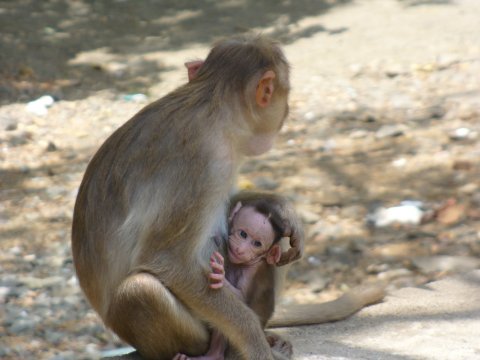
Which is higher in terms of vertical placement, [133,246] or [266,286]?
[133,246]

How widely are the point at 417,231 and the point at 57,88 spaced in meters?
4.93

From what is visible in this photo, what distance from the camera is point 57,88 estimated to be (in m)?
9.94

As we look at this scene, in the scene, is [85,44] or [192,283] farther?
[85,44]

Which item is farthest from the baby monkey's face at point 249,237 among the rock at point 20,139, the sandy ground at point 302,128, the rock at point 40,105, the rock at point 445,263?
the rock at point 40,105

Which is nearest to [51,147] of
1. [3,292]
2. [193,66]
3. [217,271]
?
[3,292]

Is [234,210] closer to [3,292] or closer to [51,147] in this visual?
[3,292]

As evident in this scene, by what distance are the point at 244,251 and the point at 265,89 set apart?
75 cm

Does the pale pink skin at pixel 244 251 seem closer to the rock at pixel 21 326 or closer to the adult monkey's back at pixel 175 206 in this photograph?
the adult monkey's back at pixel 175 206

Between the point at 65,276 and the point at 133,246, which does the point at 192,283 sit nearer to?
the point at 133,246

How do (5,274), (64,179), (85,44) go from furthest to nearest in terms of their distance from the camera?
(85,44) < (64,179) < (5,274)

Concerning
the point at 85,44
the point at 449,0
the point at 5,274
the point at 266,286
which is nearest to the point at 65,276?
the point at 5,274

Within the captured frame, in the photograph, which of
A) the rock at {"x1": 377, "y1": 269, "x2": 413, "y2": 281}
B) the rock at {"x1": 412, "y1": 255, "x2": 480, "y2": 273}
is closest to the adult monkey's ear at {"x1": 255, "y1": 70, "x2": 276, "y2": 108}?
the rock at {"x1": 377, "y1": 269, "x2": 413, "y2": 281}

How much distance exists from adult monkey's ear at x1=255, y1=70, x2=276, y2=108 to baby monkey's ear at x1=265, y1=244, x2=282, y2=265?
2.19 ft

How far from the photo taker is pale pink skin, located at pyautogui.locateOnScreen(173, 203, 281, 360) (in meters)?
4.11
